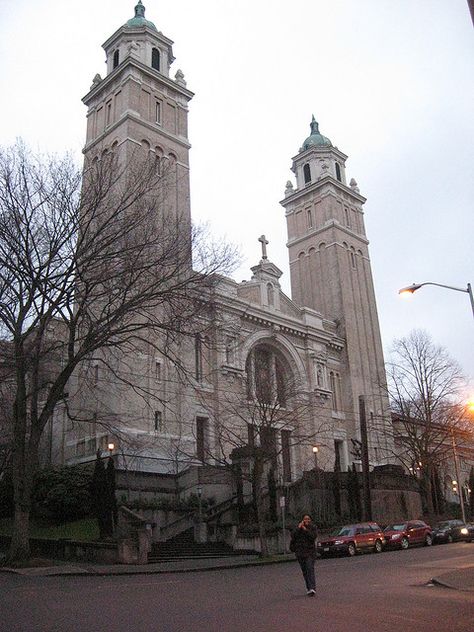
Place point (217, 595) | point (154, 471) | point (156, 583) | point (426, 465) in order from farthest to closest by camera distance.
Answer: point (426, 465) → point (154, 471) → point (156, 583) → point (217, 595)

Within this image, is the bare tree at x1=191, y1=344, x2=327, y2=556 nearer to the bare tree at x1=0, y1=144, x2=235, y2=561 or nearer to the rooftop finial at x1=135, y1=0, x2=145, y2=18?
the bare tree at x1=0, y1=144, x2=235, y2=561

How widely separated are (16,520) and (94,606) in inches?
420

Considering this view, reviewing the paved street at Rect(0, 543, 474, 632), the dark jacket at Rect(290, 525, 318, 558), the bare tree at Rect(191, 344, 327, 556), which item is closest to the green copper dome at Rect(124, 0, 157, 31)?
the bare tree at Rect(191, 344, 327, 556)

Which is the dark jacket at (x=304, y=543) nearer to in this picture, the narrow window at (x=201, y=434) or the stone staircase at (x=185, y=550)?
the stone staircase at (x=185, y=550)

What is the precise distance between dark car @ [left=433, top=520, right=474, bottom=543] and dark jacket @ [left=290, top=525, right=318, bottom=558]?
21913 mm

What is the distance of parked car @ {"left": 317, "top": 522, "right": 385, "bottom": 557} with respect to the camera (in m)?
25.5

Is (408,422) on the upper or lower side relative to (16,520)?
upper

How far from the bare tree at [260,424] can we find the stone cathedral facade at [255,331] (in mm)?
271

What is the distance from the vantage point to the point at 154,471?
3562 cm

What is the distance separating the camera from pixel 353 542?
25703mm

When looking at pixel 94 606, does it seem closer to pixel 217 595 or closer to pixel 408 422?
pixel 217 595

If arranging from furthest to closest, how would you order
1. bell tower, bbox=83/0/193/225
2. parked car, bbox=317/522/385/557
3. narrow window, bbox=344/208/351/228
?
1. narrow window, bbox=344/208/351/228
2. bell tower, bbox=83/0/193/225
3. parked car, bbox=317/522/385/557

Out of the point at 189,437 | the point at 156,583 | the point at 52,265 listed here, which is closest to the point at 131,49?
the point at 189,437

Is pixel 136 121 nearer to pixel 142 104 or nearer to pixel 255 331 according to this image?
pixel 142 104
